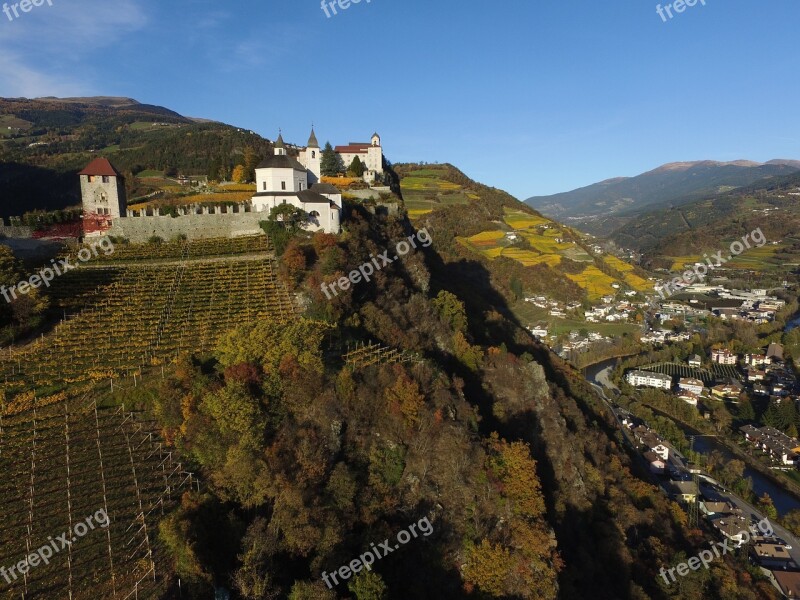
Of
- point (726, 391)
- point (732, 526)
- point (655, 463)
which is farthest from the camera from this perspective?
point (726, 391)

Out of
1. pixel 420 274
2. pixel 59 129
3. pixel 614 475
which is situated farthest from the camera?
pixel 59 129

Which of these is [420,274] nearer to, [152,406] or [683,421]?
[152,406]

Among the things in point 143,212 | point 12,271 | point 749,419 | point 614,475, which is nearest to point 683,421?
point 749,419

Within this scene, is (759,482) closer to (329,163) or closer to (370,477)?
(370,477)

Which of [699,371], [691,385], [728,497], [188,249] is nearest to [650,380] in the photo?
[691,385]

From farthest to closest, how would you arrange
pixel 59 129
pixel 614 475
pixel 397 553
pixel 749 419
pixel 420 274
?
pixel 59 129
pixel 749 419
pixel 420 274
pixel 614 475
pixel 397 553
